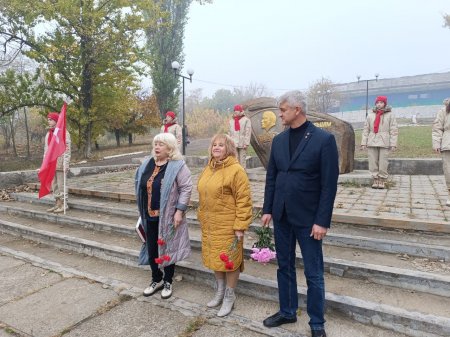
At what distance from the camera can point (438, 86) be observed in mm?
53625

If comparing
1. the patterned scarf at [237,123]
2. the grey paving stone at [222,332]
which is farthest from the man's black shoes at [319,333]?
the patterned scarf at [237,123]

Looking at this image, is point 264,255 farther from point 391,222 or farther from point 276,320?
point 391,222

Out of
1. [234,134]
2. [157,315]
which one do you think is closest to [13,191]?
[234,134]

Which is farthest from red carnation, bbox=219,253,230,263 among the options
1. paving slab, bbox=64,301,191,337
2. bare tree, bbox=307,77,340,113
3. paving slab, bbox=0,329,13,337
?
bare tree, bbox=307,77,340,113

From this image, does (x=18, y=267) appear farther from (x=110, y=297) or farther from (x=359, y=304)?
(x=359, y=304)

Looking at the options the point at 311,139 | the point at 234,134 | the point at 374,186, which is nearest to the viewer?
the point at 311,139

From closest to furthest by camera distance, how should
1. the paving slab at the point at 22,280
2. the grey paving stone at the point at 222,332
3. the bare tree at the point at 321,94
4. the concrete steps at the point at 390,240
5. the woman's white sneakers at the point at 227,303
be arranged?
the grey paving stone at the point at 222,332, the woman's white sneakers at the point at 227,303, the concrete steps at the point at 390,240, the paving slab at the point at 22,280, the bare tree at the point at 321,94

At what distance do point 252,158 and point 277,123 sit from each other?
9.01 feet

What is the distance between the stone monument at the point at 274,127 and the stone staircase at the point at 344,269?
373 centimetres

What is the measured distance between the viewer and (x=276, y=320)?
279 cm

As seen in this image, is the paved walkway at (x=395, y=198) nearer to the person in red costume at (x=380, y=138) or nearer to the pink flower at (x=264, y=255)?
the person in red costume at (x=380, y=138)

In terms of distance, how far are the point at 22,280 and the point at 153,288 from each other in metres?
1.80

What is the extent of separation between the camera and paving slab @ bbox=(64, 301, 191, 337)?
286cm

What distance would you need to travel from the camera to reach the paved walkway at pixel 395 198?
4699 mm
